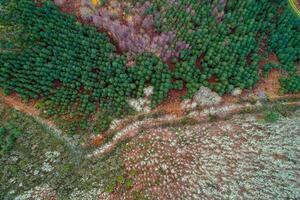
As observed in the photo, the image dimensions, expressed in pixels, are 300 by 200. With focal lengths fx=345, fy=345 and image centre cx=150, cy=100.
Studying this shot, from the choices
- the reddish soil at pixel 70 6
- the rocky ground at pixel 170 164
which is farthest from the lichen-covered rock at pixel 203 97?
the reddish soil at pixel 70 6

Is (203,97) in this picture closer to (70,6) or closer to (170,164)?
(170,164)

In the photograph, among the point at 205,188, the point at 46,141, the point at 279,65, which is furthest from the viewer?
the point at 279,65

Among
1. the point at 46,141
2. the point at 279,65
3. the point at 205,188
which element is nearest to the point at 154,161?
the point at 205,188

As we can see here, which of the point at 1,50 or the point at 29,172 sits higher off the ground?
the point at 1,50

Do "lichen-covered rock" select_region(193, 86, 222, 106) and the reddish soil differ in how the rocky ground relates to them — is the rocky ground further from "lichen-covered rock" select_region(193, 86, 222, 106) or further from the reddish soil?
the reddish soil

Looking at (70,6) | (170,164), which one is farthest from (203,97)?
(70,6)

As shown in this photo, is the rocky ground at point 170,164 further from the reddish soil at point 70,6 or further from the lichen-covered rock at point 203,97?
the reddish soil at point 70,6

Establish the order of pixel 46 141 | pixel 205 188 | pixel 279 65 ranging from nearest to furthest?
pixel 205 188, pixel 46 141, pixel 279 65

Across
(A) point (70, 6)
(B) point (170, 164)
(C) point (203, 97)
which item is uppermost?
(A) point (70, 6)

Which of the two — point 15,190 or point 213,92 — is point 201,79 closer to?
point 213,92
